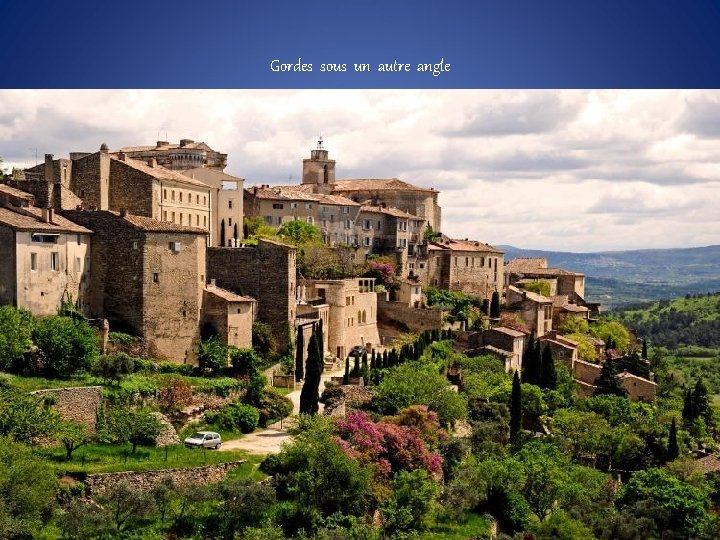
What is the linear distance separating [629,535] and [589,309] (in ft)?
116

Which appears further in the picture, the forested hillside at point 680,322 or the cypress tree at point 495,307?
the forested hillside at point 680,322

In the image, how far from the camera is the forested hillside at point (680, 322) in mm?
133000

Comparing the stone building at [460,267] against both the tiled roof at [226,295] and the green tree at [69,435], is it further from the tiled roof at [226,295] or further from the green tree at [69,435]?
the green tree at [69,435]

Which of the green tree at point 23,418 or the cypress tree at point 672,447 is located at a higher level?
the green tree at point 23,418

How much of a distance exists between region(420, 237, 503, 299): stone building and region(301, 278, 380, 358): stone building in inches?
383

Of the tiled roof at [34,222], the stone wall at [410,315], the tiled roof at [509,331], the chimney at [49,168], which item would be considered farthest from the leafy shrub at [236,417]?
the tiled roof at [509,331]

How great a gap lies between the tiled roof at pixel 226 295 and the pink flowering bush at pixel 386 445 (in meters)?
6.41

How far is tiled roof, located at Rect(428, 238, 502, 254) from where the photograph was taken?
58.0m

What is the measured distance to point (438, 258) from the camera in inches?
2269

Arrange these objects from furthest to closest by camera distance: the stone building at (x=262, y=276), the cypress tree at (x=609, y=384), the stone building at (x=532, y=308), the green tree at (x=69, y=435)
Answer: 1. the stone building at (x=532, y=308)
2. the cypress tree at (x=609, y=384)
3. the stone building at (x=262, y=276)
4. the green tree at (x=69, y=435)

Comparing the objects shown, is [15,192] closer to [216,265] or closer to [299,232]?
[216,265]

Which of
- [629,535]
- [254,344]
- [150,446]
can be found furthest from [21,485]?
[629,535]

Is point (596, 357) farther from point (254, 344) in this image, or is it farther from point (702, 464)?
point (254, 344)

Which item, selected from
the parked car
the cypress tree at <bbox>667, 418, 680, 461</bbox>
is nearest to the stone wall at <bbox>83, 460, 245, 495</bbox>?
the parked car
